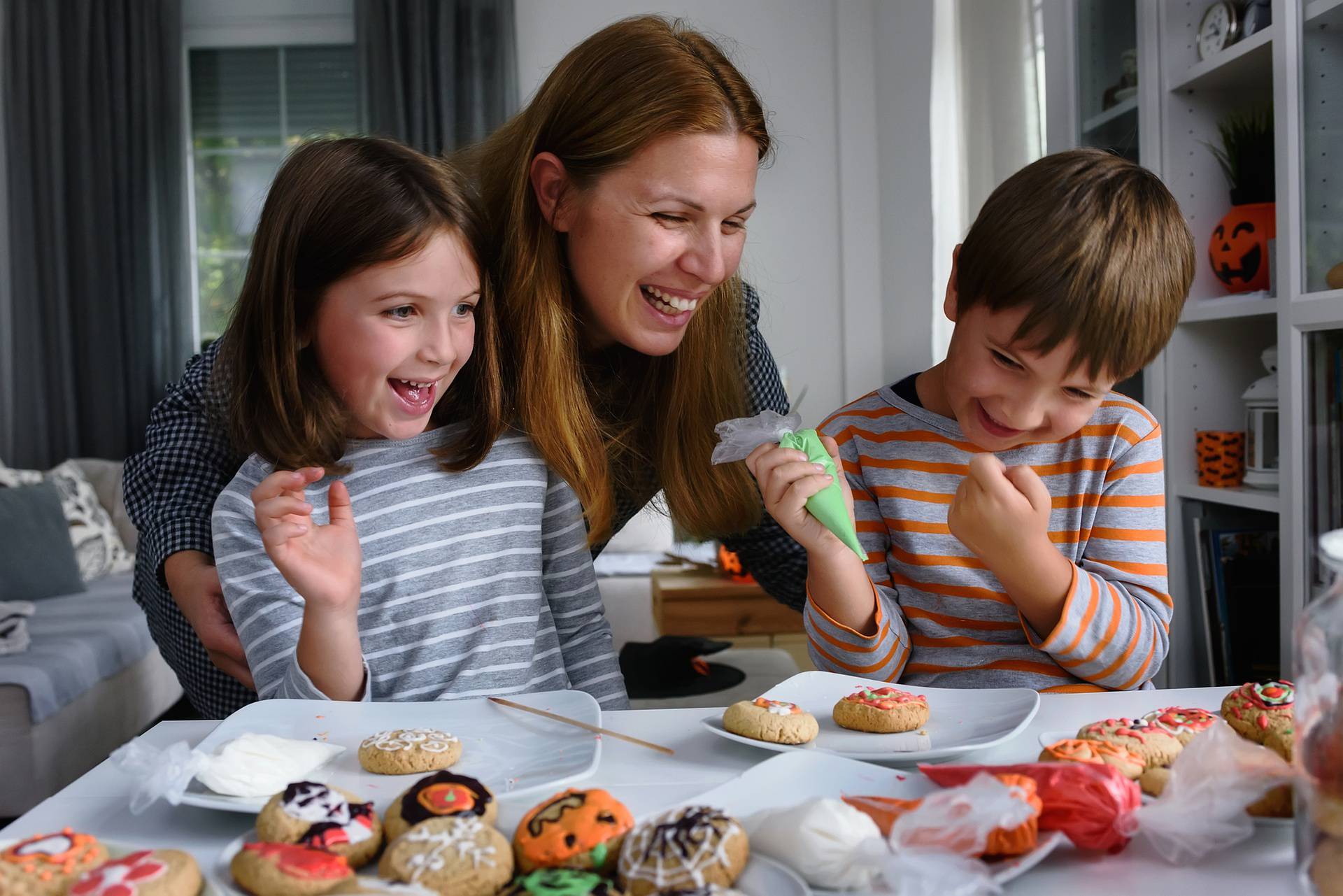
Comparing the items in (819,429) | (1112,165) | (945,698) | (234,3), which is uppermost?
(234,3)

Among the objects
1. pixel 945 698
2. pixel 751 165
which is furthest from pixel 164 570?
pixel 945 698

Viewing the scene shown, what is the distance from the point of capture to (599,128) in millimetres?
1307

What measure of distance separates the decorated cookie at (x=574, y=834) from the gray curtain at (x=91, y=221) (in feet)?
16.2

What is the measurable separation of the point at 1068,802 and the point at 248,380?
1.03 m

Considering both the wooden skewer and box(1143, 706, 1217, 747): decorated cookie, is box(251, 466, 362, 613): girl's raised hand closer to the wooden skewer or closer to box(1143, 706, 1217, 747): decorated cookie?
the wooden skewer

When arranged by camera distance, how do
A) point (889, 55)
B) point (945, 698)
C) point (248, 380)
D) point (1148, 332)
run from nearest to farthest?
point (945, 698) → point (1148, 332) → point (248, 380) → point (889, 55)

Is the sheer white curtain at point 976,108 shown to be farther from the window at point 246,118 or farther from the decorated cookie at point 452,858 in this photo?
the decorated cookie at point 452,858

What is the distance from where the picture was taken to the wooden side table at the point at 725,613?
3369 mm

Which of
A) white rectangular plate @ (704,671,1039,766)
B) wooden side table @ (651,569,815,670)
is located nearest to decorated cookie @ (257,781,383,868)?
white rectangular plate @ (704,671,1039,766)

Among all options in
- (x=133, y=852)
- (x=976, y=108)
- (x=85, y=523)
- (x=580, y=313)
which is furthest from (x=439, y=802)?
(x=85, y=523)

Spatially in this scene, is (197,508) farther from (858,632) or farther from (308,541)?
(858,632)

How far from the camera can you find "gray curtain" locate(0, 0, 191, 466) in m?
4.86

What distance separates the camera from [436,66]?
4.98m

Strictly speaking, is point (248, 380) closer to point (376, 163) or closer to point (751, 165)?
point (376, 163)
